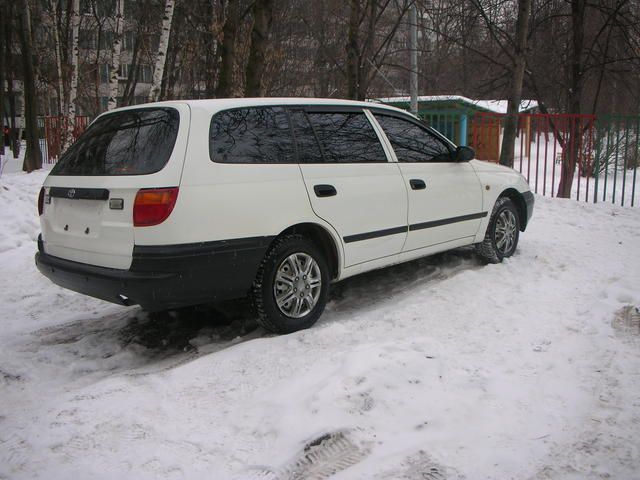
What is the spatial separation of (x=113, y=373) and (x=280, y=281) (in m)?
1.26

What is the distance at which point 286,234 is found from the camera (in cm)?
412

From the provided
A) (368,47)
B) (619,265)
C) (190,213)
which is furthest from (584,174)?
(190,213)

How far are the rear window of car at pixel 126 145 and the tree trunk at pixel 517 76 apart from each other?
7.72m

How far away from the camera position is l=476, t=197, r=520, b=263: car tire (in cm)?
590

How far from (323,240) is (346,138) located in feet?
2.86

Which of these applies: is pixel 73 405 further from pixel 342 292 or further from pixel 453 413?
pixel 342 292

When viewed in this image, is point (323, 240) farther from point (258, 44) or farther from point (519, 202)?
point (258, 44)

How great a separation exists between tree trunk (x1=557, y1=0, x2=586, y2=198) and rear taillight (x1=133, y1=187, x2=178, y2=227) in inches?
350

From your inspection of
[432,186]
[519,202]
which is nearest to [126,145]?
[432,186]

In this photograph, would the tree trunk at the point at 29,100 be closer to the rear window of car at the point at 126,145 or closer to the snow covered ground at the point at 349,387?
the snow covered ground at the point at 349,387

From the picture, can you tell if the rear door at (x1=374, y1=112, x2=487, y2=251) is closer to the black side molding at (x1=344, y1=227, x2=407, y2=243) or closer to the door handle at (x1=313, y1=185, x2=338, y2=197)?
the black side molding at (x1=344, y1=227, x2=407, y2=243)

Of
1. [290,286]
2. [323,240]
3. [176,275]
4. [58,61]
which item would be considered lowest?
[290,286]

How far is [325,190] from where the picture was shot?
426cm

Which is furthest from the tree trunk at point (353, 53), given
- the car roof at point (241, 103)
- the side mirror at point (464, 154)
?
the car roof at point (241, 103)
